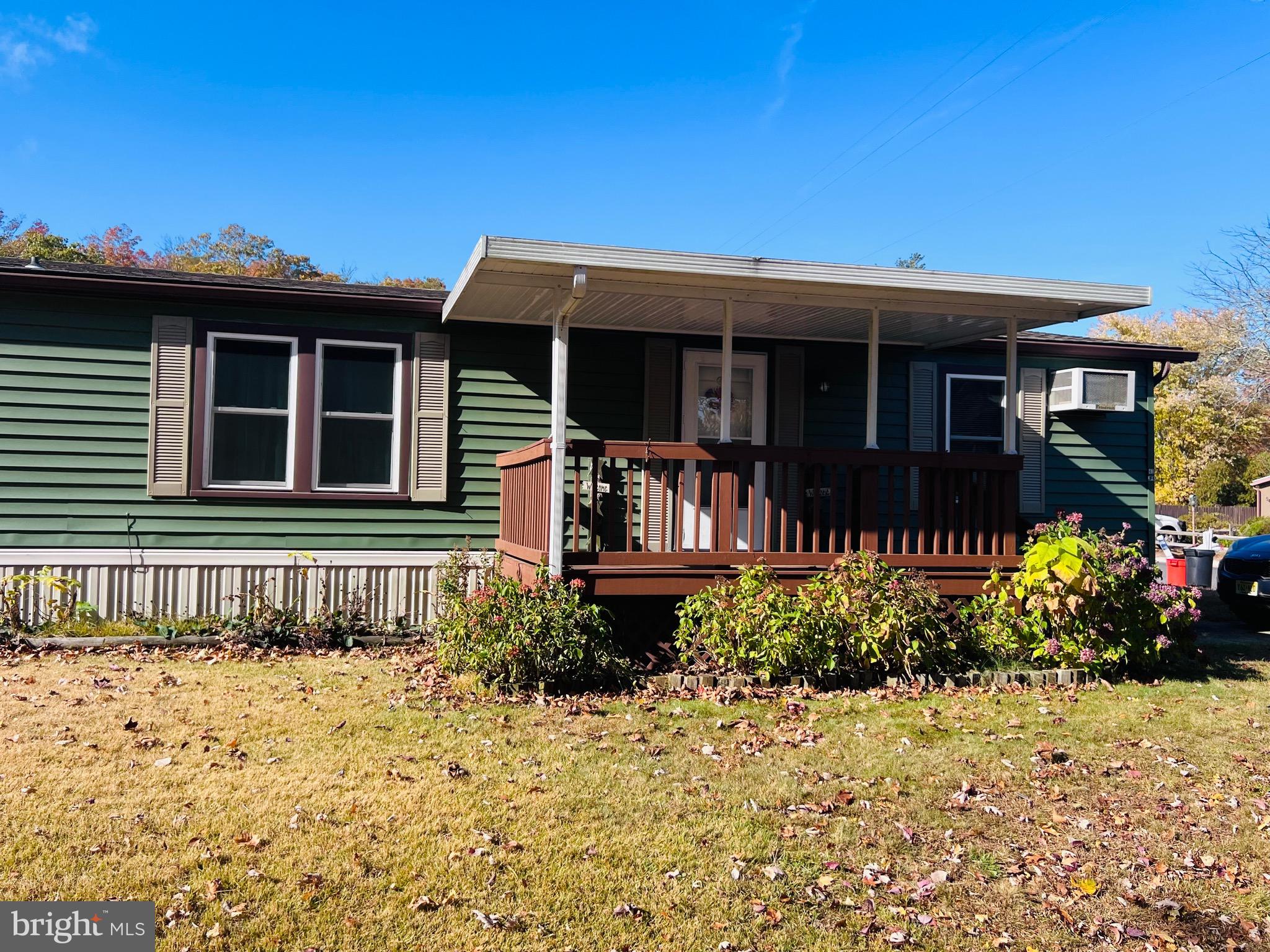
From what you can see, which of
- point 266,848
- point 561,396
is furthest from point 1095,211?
point 266,848

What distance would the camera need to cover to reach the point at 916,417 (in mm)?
10328

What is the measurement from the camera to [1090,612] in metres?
7.09

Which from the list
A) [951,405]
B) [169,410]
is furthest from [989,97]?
[169,410]

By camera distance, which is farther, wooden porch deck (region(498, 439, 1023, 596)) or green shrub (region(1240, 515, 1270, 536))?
green shrub (region(1240, 515, 1270, 536))

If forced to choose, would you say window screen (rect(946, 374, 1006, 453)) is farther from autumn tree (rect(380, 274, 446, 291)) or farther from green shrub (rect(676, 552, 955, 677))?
autumn tree (rect(380, 274, 446, 291))

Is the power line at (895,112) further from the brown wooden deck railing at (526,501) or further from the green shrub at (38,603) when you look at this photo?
the green shrub at (38,603)

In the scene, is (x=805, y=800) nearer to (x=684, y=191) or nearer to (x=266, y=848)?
(x=266, y=848)

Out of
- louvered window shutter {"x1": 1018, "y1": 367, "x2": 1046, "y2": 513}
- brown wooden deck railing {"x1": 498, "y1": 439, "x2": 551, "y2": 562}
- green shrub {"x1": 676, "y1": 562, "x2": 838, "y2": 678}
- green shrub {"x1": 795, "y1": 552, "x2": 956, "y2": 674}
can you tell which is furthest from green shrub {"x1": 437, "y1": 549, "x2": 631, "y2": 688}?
louvered window shutter {"x1": 1018, "y1": 367, "x2": 1046, "y2": 513}

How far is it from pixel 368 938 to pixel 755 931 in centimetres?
133

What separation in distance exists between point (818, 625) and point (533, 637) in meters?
2.02

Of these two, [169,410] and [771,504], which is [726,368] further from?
[169,410]

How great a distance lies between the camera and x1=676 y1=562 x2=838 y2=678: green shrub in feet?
22.1

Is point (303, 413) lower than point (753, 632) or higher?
higher

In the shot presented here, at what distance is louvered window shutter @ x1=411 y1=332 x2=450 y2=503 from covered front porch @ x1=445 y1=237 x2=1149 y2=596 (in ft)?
1.51
